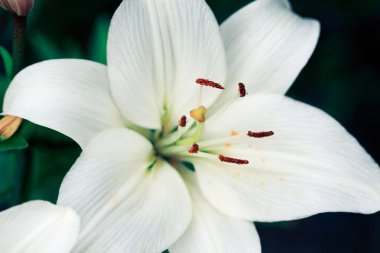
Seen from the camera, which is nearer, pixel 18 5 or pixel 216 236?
pixel 18 5

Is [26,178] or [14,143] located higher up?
[14,143]

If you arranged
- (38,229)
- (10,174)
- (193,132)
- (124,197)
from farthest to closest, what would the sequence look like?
(10,174), (193,132), (124,197), (38,229)

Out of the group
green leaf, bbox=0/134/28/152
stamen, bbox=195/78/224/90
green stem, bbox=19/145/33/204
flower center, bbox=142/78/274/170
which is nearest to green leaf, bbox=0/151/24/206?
green stem, bbox=19/145/33/204

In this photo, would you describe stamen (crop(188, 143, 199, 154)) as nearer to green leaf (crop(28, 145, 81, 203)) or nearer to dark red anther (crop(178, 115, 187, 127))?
dark red anther (crop(178, 115, 187, 127))

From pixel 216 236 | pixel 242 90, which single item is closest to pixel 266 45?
pixel 242 90

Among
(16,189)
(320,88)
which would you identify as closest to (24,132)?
(16,189)

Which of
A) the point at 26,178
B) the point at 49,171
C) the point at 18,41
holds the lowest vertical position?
the point at 49,171

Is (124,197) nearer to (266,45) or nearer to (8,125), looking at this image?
(8,125)
